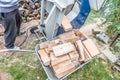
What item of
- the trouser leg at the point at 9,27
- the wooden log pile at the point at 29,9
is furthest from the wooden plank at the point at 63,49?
the wooden log pile at the point at 29,9

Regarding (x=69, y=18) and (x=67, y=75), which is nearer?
(x=67, y=75)

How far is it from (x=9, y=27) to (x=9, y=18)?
0.66 ft

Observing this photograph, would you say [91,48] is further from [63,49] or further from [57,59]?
[57,59]

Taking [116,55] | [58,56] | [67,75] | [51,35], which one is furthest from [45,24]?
[116,55]

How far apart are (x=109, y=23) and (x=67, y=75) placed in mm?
2208

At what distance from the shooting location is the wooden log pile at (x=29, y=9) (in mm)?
5539

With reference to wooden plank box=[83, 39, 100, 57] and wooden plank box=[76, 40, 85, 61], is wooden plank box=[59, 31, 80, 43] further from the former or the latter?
wooden plank box=[83, 39, 100, 57]

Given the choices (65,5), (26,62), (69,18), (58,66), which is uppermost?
(65,5)

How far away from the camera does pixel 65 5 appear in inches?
163

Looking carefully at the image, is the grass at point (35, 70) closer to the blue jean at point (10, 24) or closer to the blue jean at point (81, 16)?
the blue jean at point (10, 24)

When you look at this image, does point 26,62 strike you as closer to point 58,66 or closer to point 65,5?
point 58,66

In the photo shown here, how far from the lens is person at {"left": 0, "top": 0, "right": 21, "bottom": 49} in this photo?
14.0ft

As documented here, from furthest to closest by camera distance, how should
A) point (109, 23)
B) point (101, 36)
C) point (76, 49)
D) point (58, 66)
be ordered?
1. point (109, 23)
2. point (101, 36)
3. point (76, 49)
4. point (58, 66)

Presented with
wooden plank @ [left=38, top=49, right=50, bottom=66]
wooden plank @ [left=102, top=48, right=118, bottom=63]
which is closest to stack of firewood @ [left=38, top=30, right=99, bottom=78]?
wooden plank @ [left=38, top=49, right=50, bottom=66]
